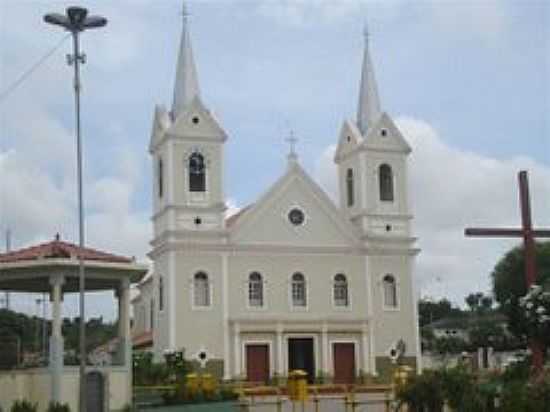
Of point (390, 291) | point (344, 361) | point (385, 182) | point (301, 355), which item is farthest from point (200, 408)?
point (385, 182)

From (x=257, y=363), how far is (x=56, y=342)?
23019 mm

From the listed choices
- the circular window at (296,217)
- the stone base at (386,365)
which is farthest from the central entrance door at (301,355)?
the circular window at (296,217)

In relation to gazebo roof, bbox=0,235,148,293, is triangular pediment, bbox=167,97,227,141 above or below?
above

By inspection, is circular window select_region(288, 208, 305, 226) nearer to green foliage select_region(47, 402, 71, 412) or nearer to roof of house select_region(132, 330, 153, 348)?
roof of house select_region(132, 330, 153, 348)

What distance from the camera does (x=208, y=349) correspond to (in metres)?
50.7

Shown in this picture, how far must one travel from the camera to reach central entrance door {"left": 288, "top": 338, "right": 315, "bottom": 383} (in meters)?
52.5

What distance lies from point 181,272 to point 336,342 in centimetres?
863

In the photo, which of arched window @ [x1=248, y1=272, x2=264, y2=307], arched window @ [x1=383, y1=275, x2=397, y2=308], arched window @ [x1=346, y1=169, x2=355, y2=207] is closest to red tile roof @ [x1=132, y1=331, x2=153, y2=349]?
arched window @ [x1=248, y1=272, x2=264, y2=307]

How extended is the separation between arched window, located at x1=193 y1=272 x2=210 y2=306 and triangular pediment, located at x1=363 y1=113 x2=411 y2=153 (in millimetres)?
12392

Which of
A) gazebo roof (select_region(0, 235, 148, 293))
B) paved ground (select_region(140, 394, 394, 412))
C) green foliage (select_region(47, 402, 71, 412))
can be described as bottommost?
paved ground (select_region(140, 394, 394, 412))

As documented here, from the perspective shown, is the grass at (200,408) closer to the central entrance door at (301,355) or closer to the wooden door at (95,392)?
the wooden door at (95,392)

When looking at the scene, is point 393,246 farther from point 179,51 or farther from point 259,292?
point 179,51

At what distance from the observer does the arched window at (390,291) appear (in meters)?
55.2

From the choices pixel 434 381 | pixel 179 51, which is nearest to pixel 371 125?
pixel 179 51
